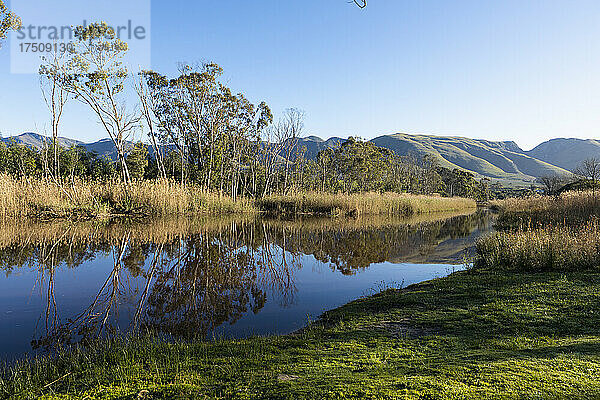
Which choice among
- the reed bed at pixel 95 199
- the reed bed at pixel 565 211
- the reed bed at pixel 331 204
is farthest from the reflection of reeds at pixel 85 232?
the reed bed at pixel 565 211

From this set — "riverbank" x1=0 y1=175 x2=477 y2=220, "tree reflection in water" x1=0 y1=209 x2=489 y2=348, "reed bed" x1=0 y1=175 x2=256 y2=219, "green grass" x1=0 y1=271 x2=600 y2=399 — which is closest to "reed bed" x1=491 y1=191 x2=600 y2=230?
"tree reflection in water" x1=0 y1=209 x2=489 y2=348

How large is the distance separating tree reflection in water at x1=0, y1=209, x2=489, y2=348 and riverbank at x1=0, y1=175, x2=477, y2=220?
117 inches

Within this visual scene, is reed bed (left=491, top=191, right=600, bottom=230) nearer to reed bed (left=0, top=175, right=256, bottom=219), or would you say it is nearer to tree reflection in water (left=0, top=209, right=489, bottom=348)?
tree reflection in water (left=0, top=209, right=489, bottom=348)

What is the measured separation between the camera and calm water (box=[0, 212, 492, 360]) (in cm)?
450

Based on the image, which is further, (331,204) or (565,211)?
(331,204)

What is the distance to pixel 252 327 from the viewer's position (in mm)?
4512

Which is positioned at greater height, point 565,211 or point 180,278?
point 565,211

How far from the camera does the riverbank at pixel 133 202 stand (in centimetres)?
1534

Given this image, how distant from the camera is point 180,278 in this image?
6.80 meters

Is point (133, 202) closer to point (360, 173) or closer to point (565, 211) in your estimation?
point (565, 211)

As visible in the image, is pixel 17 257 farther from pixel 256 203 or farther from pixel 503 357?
pixel 256 203

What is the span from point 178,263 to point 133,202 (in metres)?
11.2

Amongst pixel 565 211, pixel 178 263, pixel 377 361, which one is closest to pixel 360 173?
pixel 565 211

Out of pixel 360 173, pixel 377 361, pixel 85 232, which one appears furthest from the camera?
pixel 360 173
